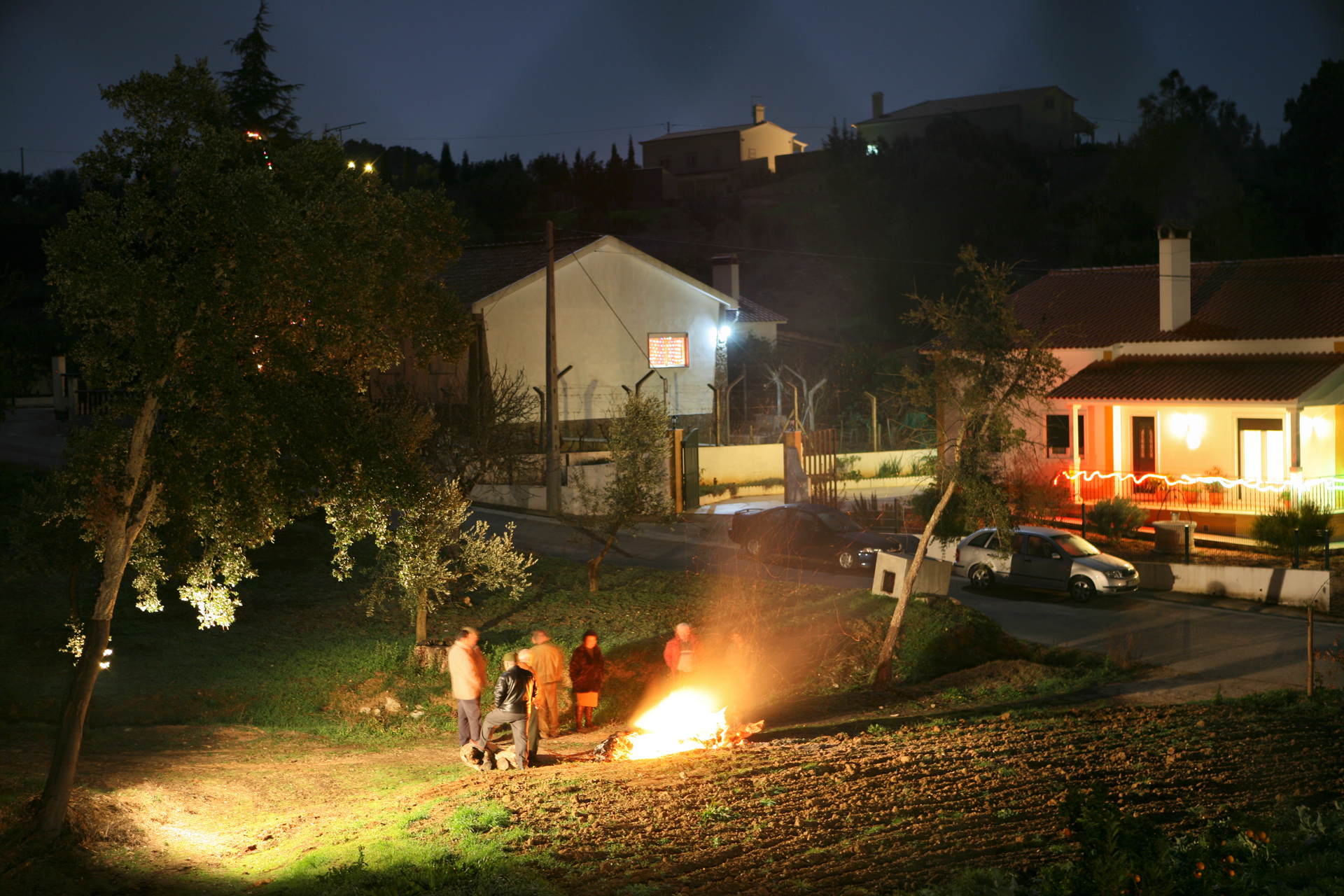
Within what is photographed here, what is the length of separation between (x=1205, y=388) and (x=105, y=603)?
27.2m

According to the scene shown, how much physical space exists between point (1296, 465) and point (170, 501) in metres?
26.4

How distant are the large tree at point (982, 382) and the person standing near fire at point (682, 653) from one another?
313 centimetres

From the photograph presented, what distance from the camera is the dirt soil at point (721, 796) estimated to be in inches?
317

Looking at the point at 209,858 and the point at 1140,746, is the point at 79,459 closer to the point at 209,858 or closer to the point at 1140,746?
the point at 209,858

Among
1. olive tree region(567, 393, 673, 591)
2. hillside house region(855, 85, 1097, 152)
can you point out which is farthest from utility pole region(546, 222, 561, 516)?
hillside house region(855, 85, 1097, 152)

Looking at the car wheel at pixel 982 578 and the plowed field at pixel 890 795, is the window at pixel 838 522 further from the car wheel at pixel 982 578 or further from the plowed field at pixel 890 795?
the plowed field at pixel 890 795

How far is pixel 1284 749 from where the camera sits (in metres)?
11.0

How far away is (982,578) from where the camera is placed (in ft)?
75.8

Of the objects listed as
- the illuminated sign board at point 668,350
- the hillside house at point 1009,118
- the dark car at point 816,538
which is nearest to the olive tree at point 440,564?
the dark car at point 816,538

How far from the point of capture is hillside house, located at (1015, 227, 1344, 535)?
2677cm

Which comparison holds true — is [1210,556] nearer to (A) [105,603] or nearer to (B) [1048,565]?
(B) [1048,565]

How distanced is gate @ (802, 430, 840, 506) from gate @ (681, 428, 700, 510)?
390 cm

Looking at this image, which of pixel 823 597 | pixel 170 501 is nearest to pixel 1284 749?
pixel 823 597

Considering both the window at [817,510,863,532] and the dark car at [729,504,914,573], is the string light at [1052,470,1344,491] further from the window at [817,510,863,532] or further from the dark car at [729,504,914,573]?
the dark car at [729,504,914,573]
